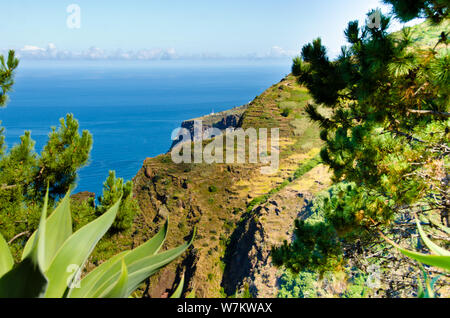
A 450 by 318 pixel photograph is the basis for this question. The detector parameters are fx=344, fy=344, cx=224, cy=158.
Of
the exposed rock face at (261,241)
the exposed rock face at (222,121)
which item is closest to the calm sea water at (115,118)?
the exposed rock face at (222,121)

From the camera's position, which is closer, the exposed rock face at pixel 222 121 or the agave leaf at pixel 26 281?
the agave leaf at pixel 26 281

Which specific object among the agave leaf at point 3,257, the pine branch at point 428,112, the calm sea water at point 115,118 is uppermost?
the pine branch at point 428,112

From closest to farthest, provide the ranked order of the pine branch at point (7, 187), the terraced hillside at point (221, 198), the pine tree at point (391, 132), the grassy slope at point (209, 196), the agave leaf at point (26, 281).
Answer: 1. the agave leaf at point (26, 281)
2. the pine tree at point (391, 132)
3. the pine branch at point (7, 187)
4. the terraced hillside at point (221, 198)
5. the grassy slope at point (209, 196)

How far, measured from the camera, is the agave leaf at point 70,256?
945mm

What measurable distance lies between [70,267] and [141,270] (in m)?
0.20

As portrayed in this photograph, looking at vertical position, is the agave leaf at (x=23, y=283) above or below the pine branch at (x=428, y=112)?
below

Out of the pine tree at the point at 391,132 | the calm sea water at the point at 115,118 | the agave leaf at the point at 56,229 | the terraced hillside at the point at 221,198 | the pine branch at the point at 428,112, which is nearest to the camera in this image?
the agave leaf at the point at 56,229

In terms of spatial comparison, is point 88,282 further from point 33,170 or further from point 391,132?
point 33,170

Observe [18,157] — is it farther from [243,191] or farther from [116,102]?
[116,102]

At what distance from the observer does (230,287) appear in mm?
11102

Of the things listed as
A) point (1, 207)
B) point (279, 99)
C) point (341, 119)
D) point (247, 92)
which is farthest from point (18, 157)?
point (247, 92)

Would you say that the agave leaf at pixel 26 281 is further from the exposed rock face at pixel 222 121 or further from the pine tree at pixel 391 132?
the exposed rock face at pixel 222 121

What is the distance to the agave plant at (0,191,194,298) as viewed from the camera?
0.78 meters

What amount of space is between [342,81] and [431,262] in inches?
153
